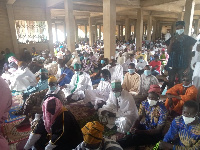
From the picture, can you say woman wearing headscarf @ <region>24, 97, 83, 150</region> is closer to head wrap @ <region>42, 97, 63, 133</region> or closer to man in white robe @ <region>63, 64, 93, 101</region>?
head wrap @ <region>42, 97, 63, 133</region>

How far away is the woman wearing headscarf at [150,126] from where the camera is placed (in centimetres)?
262

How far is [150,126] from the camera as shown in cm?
280

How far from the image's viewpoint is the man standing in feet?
11.7

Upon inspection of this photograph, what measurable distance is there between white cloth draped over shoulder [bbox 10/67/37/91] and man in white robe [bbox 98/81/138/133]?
321 centimetres

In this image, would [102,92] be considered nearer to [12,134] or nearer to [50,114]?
[12,134]

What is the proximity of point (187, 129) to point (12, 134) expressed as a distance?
330 cm

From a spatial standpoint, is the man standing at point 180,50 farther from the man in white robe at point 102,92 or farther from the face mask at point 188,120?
the face mask at point 188,120

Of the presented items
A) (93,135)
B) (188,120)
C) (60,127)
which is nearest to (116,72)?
(188,120)

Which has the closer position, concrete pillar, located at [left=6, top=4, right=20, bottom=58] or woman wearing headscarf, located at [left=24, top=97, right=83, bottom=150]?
woman wearing headscarf, located at [left=24, top=97, right=83, bottom=150]

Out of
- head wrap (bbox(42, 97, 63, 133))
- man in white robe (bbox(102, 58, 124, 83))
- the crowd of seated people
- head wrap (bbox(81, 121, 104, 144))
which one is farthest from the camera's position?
man in white robe (bbox(102, 58, 124, 83))

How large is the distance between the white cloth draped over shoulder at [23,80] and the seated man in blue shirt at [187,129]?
4.69 meters

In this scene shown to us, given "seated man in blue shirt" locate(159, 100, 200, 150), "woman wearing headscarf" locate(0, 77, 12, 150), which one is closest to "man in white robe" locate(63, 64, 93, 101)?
"woman wearing headscarf" locate(0, 77, 12, 150)

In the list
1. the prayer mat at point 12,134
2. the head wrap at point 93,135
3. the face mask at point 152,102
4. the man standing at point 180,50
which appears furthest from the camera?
the man standing at point 180,50

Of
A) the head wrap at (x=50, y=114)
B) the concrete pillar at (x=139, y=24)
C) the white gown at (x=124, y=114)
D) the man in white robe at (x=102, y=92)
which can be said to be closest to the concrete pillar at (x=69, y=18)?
the concrete pillar at (x=139, y=24)
